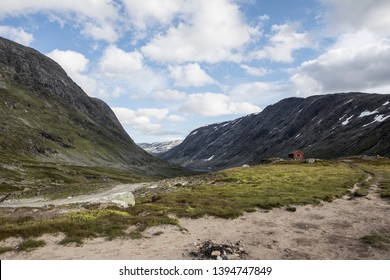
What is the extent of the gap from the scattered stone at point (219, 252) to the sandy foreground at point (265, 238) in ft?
1.56

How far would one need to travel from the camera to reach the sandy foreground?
2070 cm

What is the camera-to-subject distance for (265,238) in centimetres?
2488

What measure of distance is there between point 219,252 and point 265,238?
20.4ft

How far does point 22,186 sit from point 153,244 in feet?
340

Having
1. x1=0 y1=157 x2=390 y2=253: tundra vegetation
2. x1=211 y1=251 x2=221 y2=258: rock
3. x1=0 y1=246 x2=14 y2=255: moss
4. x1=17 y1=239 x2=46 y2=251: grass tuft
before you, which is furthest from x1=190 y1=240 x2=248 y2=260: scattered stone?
x1=0 y1=246 x2=14 y2=255: moss

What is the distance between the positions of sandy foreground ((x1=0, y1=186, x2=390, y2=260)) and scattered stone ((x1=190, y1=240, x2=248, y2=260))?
48cm

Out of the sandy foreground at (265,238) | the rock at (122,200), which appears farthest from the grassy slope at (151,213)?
the rock at (122,200)

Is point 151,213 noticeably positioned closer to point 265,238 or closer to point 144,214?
point 144,214

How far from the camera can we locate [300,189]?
→ 5041 cm

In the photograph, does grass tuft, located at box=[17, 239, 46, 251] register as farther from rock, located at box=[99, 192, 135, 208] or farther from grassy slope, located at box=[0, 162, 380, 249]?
rock, located at box=[99, 192, 135, 208]

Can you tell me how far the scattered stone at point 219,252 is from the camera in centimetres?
1967

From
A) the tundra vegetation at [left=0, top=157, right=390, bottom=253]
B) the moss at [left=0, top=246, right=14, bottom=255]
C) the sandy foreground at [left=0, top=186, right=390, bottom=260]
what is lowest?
the sandy foreground at [left=0, top=186, right=390, bottom=260]

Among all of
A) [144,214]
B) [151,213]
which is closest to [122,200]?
[144,214]
